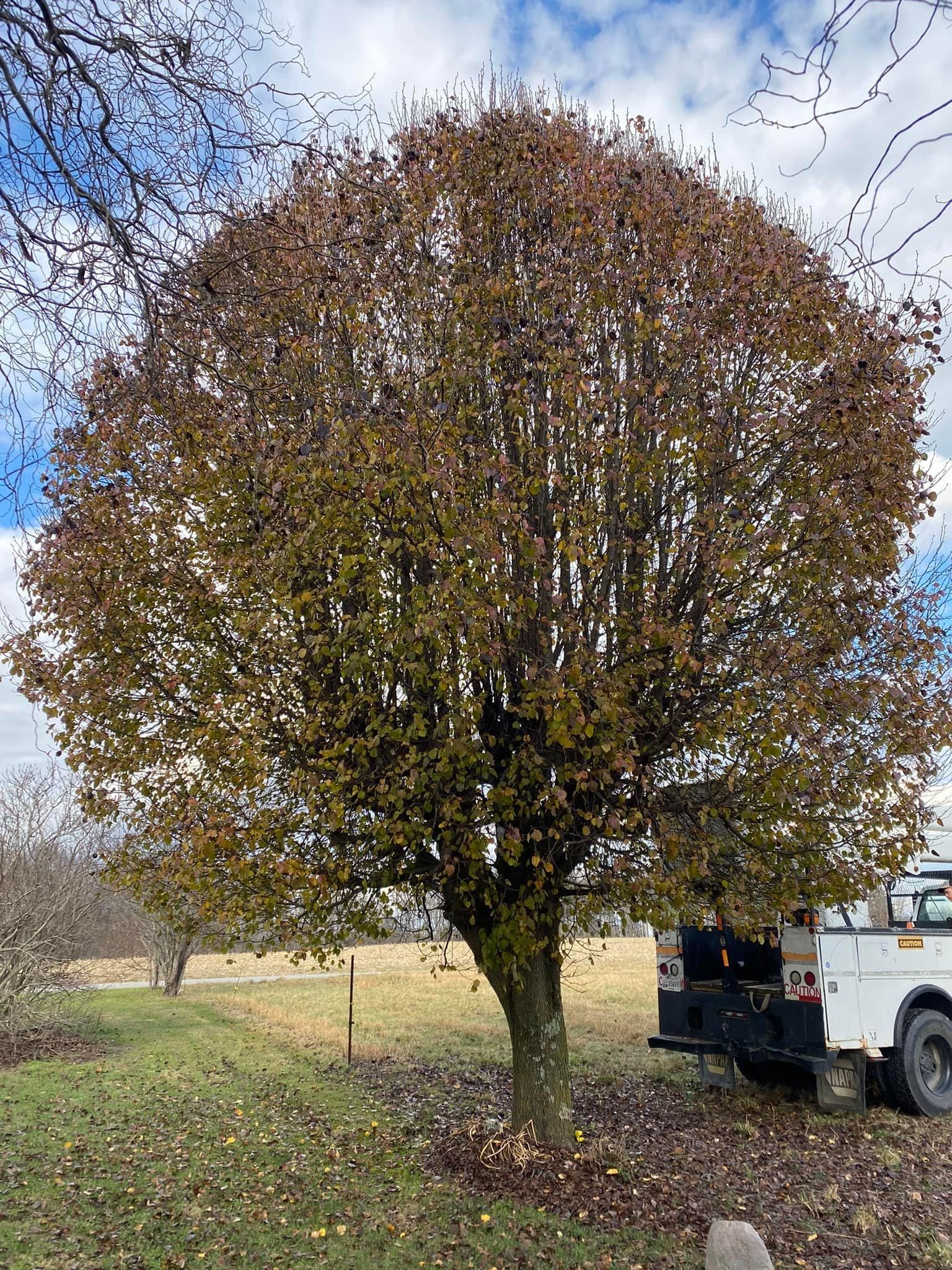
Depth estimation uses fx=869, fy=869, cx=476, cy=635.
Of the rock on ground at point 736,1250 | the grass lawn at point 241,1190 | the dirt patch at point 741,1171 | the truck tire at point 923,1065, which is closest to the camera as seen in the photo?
the rock on ground at point 736,1250

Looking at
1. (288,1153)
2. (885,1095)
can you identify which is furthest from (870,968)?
(288,1153)

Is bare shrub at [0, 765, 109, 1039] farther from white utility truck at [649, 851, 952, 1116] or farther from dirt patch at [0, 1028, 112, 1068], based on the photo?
white utility truck at [649, 851, 952, 1116]

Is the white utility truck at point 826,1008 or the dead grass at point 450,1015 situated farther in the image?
the dead grass at point 450,1015

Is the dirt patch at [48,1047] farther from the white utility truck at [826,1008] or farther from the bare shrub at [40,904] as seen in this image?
the white utility truck at [826,1008]

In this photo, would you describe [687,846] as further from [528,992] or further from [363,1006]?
[363,1006]

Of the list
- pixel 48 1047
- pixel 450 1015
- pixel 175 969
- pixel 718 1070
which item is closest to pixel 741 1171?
pixel 718 1070

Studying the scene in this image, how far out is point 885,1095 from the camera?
9305 mm

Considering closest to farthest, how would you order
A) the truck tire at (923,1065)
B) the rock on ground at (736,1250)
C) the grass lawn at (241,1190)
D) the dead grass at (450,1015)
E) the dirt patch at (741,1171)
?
the rock on ground at (736,1250) < the grass lawn at (241,1190) < the dirt patch at (741,1171) < the truck tire at (923,1065) < the dead grass at (450,1015)

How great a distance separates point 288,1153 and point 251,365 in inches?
274

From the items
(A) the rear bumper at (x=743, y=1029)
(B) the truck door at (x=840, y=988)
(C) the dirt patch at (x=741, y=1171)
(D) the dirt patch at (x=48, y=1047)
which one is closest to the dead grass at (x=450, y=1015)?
(A) the rear bumper at (x=743, y=1029)

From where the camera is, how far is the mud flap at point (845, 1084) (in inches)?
345

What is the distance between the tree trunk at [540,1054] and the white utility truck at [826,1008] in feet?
5.68

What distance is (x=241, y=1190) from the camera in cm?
685

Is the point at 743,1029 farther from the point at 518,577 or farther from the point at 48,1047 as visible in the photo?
the point at 48,1047
